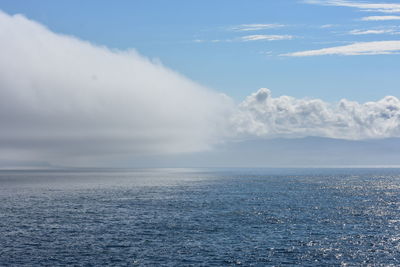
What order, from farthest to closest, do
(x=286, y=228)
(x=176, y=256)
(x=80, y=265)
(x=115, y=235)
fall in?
(x=286, y=228), (x=115, y=235), (x=176, y=256), (x=80, y=265)

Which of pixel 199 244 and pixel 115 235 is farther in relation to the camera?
pixel 115 235

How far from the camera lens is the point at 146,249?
3095 inches

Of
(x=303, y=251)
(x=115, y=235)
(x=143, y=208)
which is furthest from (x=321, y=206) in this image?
(x=115, y=235)

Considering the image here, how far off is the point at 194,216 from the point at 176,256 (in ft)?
144

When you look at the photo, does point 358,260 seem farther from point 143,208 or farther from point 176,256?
point 143,208

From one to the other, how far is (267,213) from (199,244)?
154 feet

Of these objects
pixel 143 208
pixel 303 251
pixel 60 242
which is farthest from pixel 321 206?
pixel 60 242

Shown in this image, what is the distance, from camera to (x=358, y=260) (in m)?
72.1

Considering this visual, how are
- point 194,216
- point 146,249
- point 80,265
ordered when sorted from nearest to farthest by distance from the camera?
point 80,265, point 146,249, point 194,216

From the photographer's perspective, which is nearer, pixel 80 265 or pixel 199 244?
pixel 80 265

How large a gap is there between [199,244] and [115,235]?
64.2ft

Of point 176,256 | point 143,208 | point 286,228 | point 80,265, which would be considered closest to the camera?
point 80,265

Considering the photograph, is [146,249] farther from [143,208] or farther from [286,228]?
[143,208]

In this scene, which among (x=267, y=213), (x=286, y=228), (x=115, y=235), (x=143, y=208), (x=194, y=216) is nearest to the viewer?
(x=115, y=235)
